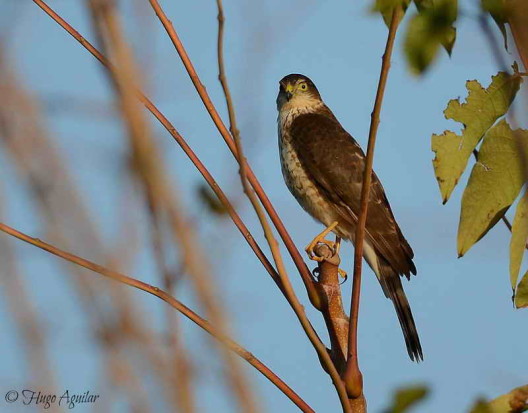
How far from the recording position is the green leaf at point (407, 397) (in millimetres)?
1499

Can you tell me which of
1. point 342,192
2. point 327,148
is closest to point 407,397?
point 342,192

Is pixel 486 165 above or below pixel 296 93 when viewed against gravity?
below

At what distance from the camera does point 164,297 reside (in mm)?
1863

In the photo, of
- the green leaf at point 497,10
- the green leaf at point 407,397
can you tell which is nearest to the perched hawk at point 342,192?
the green leaf at point 497,10

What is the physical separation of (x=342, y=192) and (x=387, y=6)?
3439 mm

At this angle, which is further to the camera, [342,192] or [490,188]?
[342,192]

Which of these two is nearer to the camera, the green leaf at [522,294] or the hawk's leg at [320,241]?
the green leaf at [522,294]

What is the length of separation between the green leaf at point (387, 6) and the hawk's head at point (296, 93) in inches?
173

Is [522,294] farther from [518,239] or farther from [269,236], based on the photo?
[269,236]

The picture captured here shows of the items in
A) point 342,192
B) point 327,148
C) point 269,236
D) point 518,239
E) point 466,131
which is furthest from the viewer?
point 327,148

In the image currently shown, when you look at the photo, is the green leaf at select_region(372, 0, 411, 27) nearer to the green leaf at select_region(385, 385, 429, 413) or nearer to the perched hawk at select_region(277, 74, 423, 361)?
the green leaf at select_region(385, 385, 429, 413)

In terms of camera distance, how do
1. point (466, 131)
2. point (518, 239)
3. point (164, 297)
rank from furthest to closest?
point (466, 131)
point (518, 239)
point (164, 297)

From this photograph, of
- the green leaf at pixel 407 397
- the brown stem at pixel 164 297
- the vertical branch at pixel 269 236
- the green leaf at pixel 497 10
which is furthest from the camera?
the green leaf at pixel 497 10

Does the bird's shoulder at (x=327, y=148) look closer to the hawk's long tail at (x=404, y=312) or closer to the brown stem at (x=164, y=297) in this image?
the hawk's long tail at (x=404, y=312)
